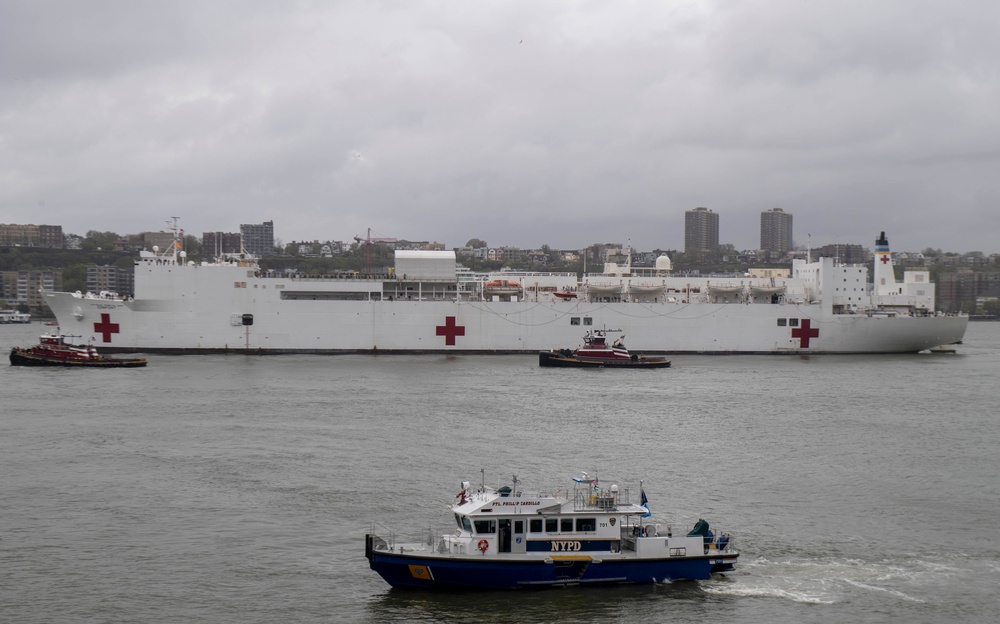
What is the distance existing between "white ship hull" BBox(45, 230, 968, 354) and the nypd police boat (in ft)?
72.0

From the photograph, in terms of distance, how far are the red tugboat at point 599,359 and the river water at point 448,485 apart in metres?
3.54

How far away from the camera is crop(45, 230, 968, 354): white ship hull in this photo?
30453 mm

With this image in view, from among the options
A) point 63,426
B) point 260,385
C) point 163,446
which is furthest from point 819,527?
point 260,385

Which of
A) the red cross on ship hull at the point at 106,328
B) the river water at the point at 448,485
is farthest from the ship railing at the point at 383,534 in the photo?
the red cross on ship hull at the point at 106,328

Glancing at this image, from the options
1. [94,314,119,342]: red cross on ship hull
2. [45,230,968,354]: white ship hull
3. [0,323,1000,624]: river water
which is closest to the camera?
[0,323,1000,624]: river water

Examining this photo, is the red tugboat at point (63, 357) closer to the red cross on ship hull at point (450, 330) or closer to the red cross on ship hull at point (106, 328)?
the red cross on ship hull at point (106, 328)

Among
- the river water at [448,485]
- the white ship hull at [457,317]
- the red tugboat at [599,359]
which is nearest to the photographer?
the river water at [448,485]

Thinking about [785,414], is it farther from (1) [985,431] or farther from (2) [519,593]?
(2) [519,593]

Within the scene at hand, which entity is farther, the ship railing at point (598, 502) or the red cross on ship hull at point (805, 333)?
the red cross on ship hull at point (805, 333)

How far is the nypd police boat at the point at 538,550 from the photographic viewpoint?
9219 millimetres

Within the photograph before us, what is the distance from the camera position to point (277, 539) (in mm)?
10711

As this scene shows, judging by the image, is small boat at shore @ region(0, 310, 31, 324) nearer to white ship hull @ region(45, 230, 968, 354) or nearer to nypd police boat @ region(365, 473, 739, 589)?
white ship hull @ region(45, 230, 968, 354)

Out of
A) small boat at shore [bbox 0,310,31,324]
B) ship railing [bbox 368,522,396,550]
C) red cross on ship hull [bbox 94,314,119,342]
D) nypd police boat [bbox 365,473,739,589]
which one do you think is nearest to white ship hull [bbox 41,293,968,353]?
red cross on ship hull [bbox 94,314,119,342]

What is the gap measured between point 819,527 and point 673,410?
28.1ft
